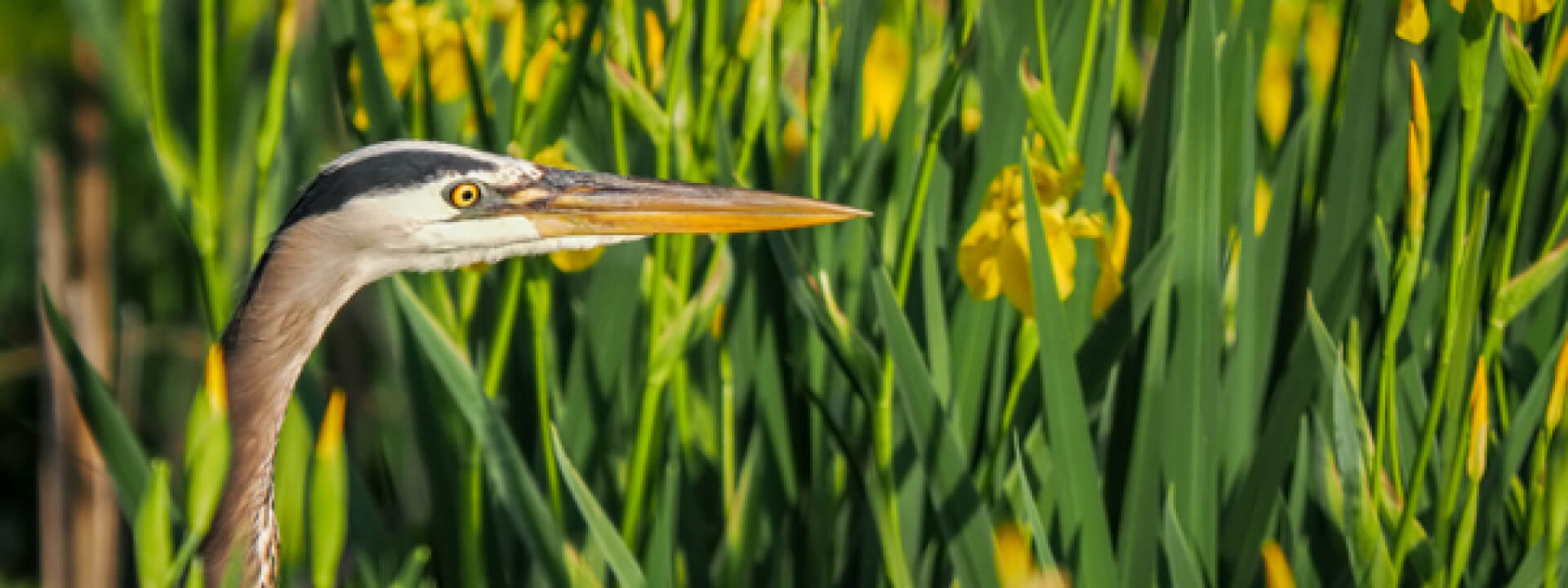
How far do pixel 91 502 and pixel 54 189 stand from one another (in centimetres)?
40

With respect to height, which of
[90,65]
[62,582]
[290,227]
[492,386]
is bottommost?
[62,582]

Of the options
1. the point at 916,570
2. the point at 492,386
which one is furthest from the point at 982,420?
the point at 492,386

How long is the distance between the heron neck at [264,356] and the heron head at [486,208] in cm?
3

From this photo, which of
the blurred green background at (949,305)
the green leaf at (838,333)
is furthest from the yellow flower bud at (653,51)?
the green leaf at (838,333)

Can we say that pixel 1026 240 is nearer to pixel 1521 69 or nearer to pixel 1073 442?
pixel 1073 442

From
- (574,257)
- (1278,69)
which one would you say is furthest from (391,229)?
(1278,69)

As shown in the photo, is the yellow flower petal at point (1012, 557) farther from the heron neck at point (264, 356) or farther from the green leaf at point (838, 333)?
the heron neck at point (264, 356)

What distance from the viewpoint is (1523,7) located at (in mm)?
897

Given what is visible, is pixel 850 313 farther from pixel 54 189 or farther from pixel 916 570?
pixel 54 189

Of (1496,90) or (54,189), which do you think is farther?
(54,189)

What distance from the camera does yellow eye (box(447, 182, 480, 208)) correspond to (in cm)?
112

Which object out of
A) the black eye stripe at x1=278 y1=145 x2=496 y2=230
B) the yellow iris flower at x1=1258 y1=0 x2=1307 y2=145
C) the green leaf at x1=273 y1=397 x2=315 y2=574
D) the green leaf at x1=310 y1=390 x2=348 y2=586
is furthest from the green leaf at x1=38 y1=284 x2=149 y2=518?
the yellow iris flower at x1=1258 y1=0 x2=1307 y2=145

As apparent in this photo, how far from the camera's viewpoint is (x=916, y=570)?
128cm

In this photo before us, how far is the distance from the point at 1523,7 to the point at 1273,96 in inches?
A: 21.2
